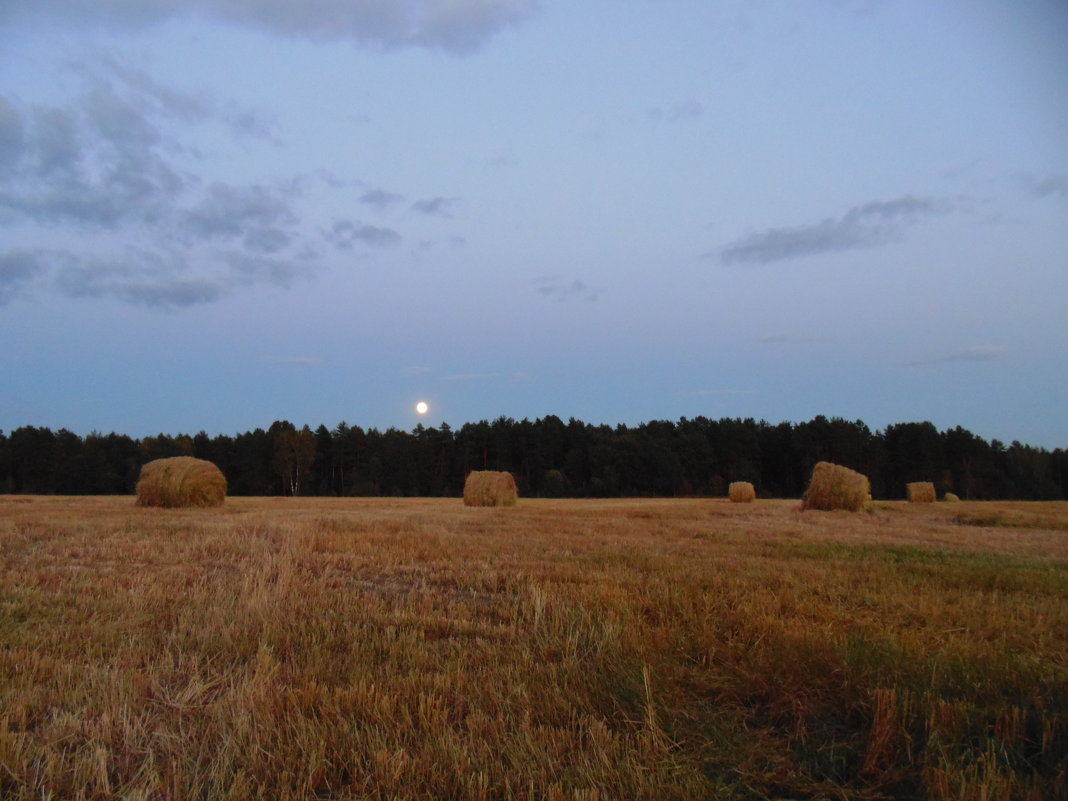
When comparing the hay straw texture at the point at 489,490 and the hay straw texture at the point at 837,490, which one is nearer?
the hay straw texture at the point at 837,490

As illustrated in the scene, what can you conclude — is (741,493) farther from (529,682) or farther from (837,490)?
(529,682)

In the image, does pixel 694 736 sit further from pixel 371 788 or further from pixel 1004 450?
pixel 1004 450

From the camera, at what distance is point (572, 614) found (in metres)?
4.70

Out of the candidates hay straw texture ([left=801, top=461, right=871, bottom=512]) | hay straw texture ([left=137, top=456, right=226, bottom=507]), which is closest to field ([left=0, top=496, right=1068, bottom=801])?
hay straw texture ([left=137, top=456, right=226, bottom=507])

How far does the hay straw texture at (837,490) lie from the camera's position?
20.9 m

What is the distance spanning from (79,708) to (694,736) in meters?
3.10

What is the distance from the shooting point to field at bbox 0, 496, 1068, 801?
2592 millimetres

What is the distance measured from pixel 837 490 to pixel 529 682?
807 inches

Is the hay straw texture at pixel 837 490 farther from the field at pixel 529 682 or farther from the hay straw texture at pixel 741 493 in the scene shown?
the field at pixel 529 682

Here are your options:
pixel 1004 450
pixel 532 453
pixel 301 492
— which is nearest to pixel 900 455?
pixel 1004 450

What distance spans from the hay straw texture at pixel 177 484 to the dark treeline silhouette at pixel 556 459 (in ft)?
130

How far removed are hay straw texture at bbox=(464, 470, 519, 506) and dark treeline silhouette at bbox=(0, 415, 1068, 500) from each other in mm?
34609

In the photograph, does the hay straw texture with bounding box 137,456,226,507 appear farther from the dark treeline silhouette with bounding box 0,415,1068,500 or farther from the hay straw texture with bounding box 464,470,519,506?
the dark treeline silhouette with bounding box 0,415,1068,500

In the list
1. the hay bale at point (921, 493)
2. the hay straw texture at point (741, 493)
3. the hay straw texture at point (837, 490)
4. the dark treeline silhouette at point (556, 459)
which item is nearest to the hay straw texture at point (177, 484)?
the hay straw texture at point (837, 490)
